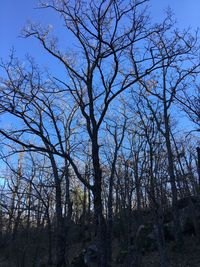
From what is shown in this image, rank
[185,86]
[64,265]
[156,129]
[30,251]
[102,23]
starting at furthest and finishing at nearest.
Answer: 1. [30,251]
2. [156,129]
3. [64,265]
4. [185,86]
5. [102,23]

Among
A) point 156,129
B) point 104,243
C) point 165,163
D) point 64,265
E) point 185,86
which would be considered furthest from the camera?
point 165,163

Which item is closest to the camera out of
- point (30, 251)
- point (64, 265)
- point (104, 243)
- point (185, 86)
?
point (104, 243)

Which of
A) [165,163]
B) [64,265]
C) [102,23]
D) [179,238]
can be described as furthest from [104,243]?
[165,163]

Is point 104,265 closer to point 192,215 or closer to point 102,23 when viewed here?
point 102,23

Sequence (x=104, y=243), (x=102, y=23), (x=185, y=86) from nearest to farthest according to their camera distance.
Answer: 1. (x=104, y=243)
2. (x=102, y=23)
3. (x=185, y=86)

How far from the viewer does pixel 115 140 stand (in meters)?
29.7

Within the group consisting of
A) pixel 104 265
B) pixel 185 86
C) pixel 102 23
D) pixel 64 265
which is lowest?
pixel 104 265

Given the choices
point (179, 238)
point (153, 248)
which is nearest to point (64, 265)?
point (153, 248)

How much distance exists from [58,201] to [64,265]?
13.3ft

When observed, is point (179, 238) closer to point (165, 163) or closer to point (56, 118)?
point (165, 163)

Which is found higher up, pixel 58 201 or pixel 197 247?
pixel 58 201

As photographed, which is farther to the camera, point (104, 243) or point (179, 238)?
point (179, 238)

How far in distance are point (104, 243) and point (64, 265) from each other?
1182cm

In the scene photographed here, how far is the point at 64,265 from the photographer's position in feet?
74.5
